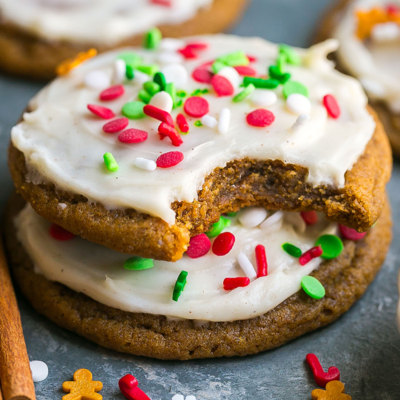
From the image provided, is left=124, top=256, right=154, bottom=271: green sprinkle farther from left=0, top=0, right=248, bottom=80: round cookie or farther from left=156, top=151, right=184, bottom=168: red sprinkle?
left=0, top=0, right=248, bottom=80: round cookie

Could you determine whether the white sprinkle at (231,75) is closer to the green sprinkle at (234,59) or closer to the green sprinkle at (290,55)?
the green sprinkle at (234,59)

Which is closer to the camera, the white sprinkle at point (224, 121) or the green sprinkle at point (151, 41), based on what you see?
the white sprinkle at point (224, 121)

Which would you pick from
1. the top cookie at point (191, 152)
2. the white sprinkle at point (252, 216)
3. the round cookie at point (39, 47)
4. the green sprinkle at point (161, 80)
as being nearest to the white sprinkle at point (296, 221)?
the white sprinkle at point (252, 216)

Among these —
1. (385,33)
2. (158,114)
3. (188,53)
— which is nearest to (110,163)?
(158,114)

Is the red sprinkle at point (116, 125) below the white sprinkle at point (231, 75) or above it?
below

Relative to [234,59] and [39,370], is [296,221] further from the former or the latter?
[39,370]

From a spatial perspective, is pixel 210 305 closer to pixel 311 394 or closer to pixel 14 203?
pixel 311 394
